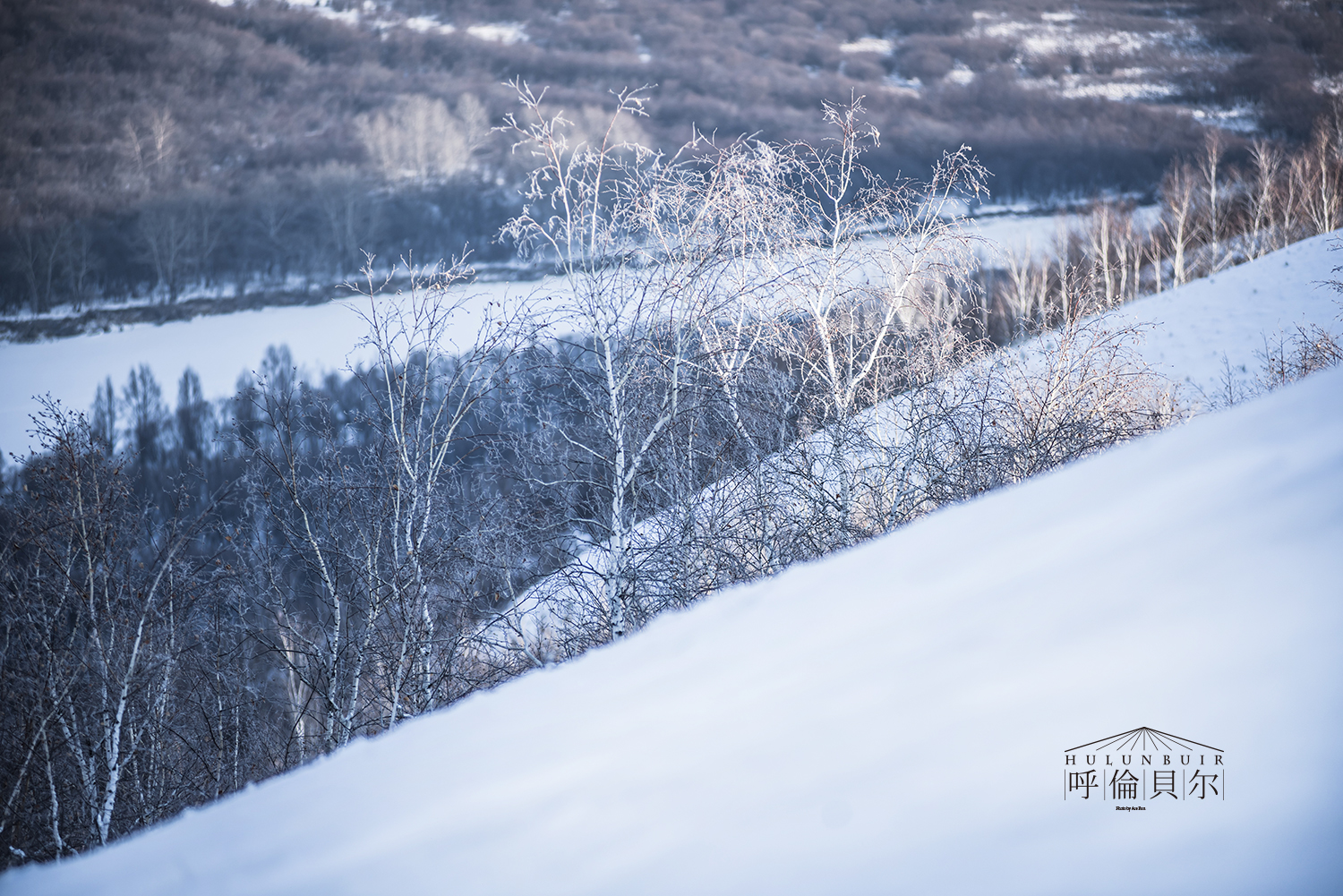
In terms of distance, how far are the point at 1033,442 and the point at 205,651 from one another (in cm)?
1670

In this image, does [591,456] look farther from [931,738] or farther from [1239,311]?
[1239,311]

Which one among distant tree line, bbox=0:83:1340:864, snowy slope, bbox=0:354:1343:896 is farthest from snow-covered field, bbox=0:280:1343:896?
distant tree line, bbox=0:83:1340:864

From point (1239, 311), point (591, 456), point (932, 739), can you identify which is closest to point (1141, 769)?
point (932, 739)

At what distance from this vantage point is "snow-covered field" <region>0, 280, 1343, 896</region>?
1.55 meters

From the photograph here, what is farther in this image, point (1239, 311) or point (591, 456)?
point (1239, 311)

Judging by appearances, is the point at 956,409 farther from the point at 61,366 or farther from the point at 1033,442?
the point at 61,366

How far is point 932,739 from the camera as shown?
189 cm

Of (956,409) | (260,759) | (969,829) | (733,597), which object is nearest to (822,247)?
(956,409)

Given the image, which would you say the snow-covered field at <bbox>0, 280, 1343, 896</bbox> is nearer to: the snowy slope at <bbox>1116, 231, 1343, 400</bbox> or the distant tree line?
the distant tree line

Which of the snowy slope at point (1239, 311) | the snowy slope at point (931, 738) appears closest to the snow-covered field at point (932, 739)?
the snowy slope at point (931, 738)

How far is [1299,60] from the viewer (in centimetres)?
5938

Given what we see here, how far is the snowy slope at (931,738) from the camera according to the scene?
1555 mm

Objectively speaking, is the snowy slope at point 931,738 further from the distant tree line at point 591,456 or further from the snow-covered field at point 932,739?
the distant tree line at point 591,456

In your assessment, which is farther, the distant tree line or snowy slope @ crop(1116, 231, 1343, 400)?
snowy slope @ crop(1116, 231, 1343, 400)
